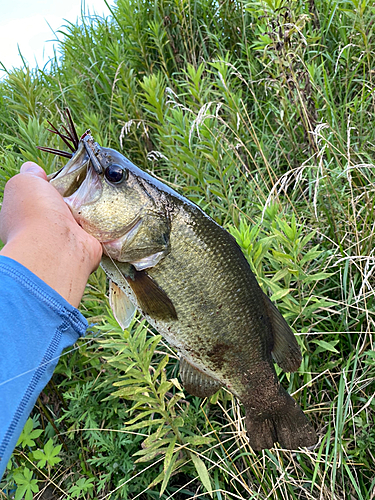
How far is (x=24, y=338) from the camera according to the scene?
3.53ft

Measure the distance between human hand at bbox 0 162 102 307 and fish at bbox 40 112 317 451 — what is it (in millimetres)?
113

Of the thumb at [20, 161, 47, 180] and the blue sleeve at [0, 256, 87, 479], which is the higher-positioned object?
the thumb at [20, 161, 47, 180]

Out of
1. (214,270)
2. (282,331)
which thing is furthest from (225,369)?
(214,270)

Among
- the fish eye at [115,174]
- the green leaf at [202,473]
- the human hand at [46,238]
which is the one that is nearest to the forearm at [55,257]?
the human hand at [46,238]

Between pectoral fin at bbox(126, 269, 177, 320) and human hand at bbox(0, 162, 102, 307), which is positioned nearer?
human hand at bbox(0, 162, 102, 307)

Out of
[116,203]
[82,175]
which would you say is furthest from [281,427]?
[82,175]

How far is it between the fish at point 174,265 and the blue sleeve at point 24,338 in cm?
42

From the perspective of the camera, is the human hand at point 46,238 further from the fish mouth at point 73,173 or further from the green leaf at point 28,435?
the green leaf at point 28,435

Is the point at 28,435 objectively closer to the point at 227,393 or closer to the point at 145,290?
the point at 227,393

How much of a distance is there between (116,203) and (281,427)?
121 centimetres

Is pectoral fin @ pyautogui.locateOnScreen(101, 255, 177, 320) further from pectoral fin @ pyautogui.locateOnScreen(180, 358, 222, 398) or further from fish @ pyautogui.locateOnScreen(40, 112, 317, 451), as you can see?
pectoral fin @ pyautogui.locateOnScreen(180, 358, 222, 398)

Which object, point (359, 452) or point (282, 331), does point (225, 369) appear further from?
point (359, 452)

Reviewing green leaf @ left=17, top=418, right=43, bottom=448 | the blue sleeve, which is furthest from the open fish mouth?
green leaf @ left=17, top=418, right=43, bottom=448

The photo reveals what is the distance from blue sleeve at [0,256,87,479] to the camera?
1003 millimetres
